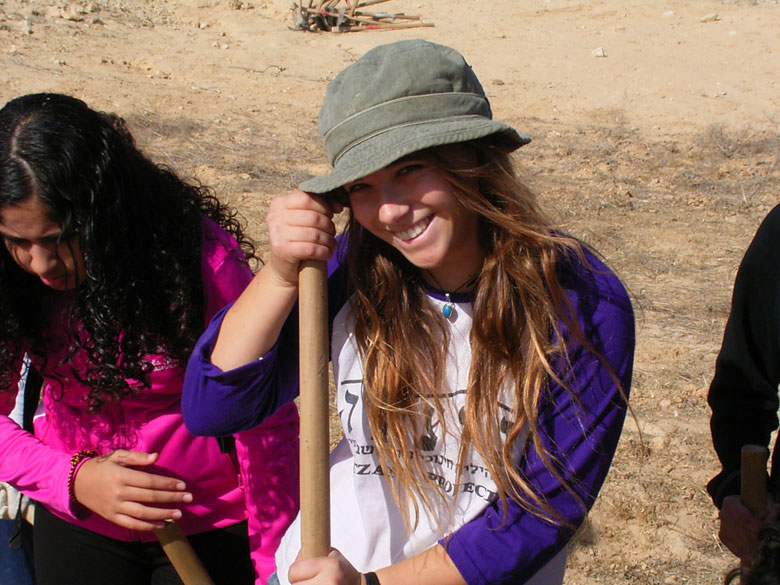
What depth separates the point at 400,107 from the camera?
61.5 inches

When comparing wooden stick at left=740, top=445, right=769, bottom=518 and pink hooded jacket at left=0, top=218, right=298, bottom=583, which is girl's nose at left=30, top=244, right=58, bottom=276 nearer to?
pink hooded jacket at left=0, top=218, right=298, bottom=583

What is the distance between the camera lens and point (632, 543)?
350cm

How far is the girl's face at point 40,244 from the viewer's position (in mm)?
1892

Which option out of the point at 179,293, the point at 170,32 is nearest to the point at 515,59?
the point at 170,32

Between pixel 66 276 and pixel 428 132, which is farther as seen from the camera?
pixel 66 276

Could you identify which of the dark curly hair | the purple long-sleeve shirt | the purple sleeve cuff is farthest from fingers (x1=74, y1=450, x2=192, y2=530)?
the purple long-sleeve shirt

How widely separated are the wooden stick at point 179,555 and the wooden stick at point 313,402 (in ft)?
1.69

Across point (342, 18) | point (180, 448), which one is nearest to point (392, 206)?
point (180, 448)

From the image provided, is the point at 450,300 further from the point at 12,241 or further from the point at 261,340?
the point at 12,241

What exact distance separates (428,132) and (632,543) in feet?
8.31

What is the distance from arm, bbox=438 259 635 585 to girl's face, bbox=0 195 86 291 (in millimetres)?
1054

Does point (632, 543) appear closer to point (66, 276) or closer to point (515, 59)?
point (66, 276)

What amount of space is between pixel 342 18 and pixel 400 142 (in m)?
13.6

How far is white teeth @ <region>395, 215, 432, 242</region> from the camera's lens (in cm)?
161
